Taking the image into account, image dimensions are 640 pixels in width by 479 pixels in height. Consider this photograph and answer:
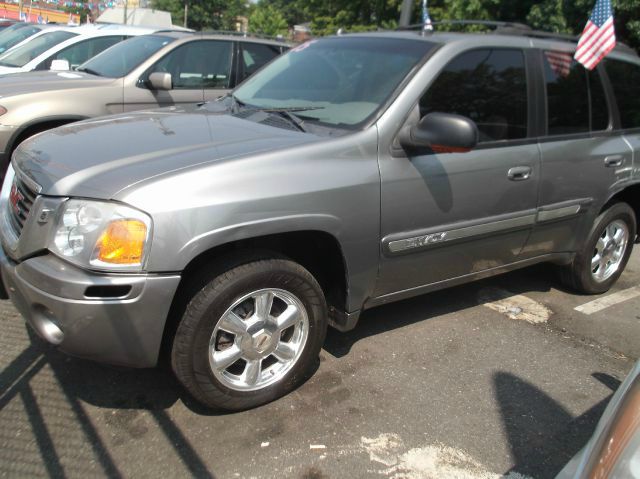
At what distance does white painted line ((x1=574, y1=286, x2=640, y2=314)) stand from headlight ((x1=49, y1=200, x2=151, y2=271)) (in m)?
3.38

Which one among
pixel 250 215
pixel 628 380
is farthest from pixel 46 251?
pixel 628 380

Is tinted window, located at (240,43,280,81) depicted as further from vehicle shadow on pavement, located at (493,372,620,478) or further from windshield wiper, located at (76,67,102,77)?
vehicle shadow on pavement, located at (493,372,620,478)

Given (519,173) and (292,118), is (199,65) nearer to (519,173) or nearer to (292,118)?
(292,118)

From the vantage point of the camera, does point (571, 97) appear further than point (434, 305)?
No

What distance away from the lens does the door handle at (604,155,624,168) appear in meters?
3.95

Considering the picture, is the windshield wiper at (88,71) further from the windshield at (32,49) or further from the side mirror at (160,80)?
the windshield at (32,49)

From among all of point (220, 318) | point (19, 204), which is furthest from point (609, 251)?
point (19, 204)

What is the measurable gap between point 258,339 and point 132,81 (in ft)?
12.6

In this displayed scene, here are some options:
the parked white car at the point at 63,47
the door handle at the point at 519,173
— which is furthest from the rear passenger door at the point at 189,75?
the door handle at the point at 519,173

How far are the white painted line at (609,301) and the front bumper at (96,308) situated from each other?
3.27 meters

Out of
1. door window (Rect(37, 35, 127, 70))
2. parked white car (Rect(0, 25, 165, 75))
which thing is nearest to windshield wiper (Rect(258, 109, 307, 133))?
parked white car (Rect(0, 25, 165, 75))

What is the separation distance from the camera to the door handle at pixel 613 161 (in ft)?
13.0

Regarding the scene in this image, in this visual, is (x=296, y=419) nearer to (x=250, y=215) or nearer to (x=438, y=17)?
(x=250, y=215)

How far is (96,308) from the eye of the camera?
7.41ft
